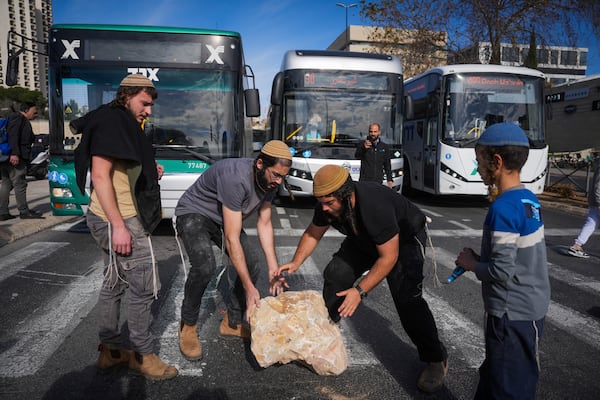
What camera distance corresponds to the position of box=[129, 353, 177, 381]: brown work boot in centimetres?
294

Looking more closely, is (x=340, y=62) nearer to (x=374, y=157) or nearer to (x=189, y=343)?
(x=374, y=157)

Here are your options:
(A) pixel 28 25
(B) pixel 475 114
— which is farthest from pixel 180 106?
(A) pixel 28 25

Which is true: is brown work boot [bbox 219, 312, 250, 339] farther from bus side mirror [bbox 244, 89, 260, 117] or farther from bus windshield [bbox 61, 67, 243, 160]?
bus side mirror [bbox 244, 89, 260, 117]

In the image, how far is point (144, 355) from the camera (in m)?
2.97

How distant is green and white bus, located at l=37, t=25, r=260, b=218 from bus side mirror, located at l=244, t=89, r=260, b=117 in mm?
→ 195

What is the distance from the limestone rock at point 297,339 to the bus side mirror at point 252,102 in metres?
5.10

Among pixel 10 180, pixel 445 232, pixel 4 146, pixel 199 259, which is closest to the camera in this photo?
pixel 199 259

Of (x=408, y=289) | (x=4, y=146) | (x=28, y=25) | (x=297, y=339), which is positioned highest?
(x=28, y=25)

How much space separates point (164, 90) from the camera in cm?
707

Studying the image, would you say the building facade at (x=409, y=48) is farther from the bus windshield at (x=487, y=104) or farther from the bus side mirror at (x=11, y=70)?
the bus side mirror at (x=11, y=70)

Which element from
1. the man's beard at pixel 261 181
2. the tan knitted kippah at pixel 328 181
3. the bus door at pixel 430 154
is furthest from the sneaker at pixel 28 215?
the bus door at pixel 430 154

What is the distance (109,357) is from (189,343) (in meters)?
0.54

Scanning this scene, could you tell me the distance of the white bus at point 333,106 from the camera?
1031 cm

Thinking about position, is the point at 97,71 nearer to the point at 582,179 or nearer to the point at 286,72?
the point at 286,72
